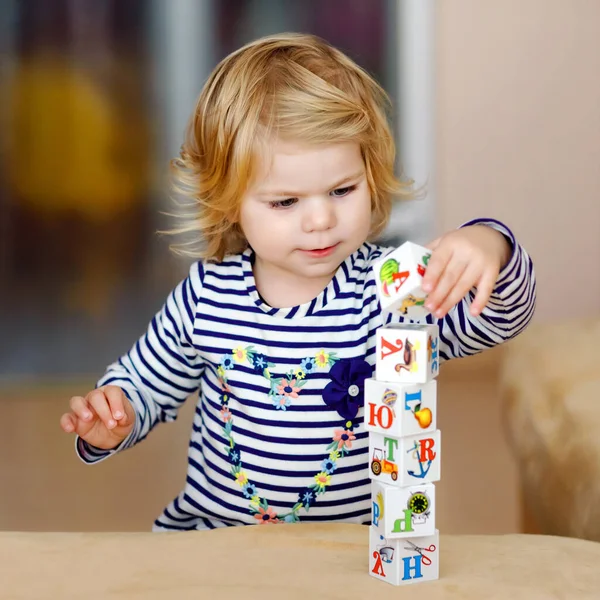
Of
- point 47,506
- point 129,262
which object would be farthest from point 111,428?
point 129,262

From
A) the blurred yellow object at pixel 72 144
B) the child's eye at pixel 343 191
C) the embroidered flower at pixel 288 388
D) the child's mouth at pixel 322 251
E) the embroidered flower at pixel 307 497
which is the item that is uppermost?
the blurred yellow object at pixel 72 144

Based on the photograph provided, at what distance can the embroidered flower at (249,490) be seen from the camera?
4.03ft

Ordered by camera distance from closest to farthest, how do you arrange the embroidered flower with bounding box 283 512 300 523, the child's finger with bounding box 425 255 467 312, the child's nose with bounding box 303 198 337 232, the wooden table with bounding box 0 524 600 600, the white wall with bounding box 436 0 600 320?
the wooden table with bounding box 0 524 600 600, the child's finger with bounding box 425 255 467 312, the child's nose with bounding box 303 198 337 232, the embroidered flower with bounding box 283 512 300 523, the white wall with bounding box 436 0 600 320

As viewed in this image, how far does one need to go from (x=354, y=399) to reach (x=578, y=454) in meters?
0.32

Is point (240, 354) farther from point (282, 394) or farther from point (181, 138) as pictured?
point (181, 138)

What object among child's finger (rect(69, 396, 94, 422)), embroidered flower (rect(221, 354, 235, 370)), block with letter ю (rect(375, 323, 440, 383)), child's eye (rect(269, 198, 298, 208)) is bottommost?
child's finger (rect(69, 396, 94, 422))

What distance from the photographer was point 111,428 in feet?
3.85

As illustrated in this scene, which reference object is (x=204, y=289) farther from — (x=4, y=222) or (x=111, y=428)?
(x=4, y=222)

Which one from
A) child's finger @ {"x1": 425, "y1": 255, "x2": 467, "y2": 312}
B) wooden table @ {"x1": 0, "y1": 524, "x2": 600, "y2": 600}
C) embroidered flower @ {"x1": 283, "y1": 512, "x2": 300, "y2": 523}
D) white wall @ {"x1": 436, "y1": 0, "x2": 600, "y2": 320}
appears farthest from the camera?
white wall @ {"x1": 436, "y1": 0, "x2": 600, "y2": 320}

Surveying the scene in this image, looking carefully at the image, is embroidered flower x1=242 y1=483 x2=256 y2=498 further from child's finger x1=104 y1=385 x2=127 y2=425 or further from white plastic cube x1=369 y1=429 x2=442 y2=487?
white plastic cube x1=369 y1=429 x2=442 y2=487

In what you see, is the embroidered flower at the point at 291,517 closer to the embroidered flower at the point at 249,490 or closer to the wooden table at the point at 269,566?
the embroidered flower at the point at 249,490

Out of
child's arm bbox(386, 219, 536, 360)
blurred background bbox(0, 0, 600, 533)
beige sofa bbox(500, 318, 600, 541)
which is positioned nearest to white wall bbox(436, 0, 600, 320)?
blurred background bbox(0, 0, 600, 533)

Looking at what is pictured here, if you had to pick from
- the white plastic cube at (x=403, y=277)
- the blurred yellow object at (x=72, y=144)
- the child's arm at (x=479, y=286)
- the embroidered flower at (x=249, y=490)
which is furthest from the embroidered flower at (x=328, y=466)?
the blurred yellow object at (x=72, y=144)

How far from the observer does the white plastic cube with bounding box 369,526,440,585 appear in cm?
79
